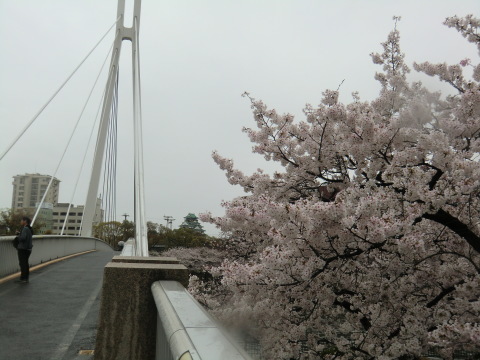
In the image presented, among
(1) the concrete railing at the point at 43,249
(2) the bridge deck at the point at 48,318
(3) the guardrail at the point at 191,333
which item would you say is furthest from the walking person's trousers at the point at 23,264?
(3) the guardrail at the point at 191,333

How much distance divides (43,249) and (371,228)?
12631 mm

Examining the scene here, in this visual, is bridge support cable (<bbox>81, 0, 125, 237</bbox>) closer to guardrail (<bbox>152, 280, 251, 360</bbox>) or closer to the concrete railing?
the concrete railing

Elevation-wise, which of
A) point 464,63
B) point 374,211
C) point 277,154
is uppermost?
point 464,63

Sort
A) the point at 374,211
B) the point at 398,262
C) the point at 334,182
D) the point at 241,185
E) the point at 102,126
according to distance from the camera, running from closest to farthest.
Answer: the point at 374,211 → the point at 398,262 → the point at 334,182 → the point at 241,185 → the point at 102,126

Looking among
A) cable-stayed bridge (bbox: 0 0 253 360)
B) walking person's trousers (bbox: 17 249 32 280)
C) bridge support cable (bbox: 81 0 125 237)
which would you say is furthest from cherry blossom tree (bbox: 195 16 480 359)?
bridge support cable (bbox: 81 0 125 237)

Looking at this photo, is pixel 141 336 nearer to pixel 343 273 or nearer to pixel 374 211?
pixel 374 211

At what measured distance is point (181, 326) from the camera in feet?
6.62

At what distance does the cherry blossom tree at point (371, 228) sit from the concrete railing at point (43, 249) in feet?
17.3

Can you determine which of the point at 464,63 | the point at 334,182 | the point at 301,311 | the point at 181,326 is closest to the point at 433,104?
the point at 464,63

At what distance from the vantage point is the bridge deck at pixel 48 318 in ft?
15.8

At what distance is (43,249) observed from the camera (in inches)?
565

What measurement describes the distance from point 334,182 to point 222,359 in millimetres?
5344

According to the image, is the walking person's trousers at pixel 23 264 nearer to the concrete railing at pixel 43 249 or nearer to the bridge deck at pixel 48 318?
the bridge deck at pixel 48 318

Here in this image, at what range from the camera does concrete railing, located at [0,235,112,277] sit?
1013 centimetres
